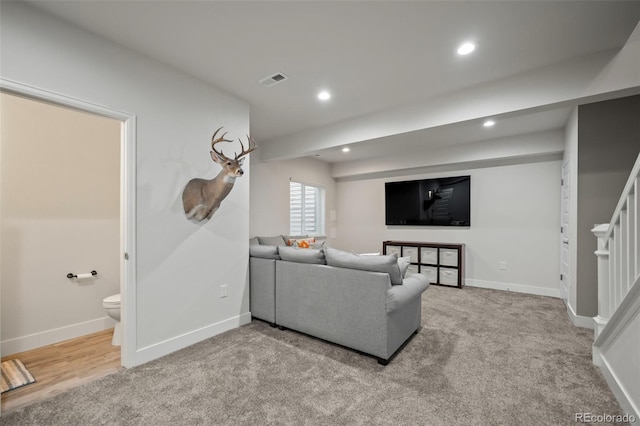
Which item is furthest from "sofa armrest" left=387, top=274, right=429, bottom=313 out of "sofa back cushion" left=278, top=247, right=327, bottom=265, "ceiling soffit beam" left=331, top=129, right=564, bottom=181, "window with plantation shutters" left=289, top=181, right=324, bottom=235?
"window with plantation shutters" left=289, top=181, right=324, bottom=235

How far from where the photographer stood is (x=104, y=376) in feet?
7.06

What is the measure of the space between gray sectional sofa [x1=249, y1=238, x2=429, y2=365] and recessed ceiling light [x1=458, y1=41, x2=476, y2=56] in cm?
177

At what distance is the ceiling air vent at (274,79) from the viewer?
2699 mm

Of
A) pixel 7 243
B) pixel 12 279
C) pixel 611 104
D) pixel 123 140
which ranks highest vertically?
pixel 611 104

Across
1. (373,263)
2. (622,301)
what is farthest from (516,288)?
(373,263)

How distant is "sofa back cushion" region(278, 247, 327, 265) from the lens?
9.24ft

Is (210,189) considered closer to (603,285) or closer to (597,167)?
(603,285)

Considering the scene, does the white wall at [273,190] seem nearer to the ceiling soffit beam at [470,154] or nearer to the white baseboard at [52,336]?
the ceiling soffit beam at [470,154]

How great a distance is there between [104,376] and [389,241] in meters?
4.80

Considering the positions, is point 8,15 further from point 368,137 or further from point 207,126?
point 368,137

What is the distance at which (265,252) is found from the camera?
3219mm

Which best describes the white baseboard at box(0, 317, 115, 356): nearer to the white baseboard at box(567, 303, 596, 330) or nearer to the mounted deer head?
the mounted deer head

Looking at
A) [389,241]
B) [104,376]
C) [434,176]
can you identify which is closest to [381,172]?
[434,176]

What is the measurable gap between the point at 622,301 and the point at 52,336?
15.2 feet
